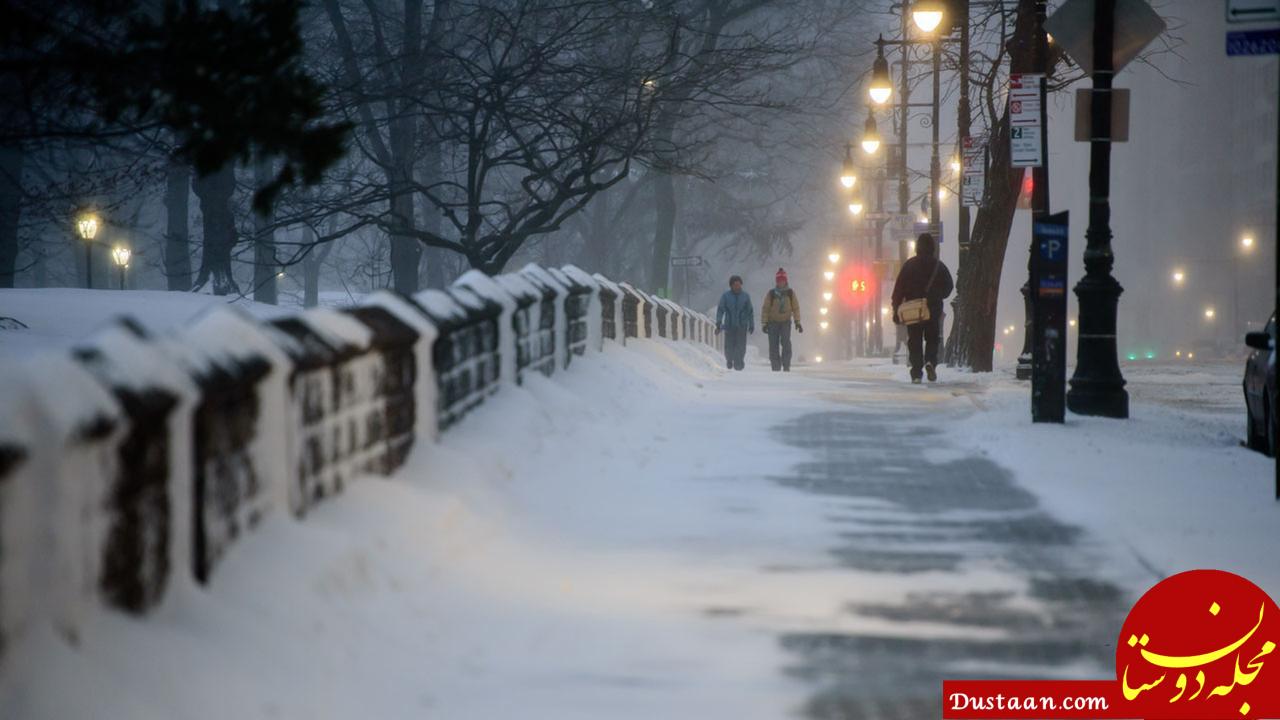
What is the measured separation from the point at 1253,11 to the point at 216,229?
2655cm

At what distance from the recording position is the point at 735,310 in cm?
3038

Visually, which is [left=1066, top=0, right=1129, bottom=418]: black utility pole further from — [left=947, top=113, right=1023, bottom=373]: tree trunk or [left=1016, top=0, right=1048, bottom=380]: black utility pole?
[left=947, top=113, right=1023, bottom=373]: tree trunk

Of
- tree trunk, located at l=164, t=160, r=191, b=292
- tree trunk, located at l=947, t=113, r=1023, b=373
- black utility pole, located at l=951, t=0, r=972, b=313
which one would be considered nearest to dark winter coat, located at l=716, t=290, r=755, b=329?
black utility pole, located at l=951, t=0, r=972, b=313

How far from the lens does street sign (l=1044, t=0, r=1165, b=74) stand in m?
13.7

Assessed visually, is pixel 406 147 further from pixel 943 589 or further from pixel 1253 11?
pixel 943 589

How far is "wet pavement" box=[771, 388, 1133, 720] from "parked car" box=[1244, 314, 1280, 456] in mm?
1914

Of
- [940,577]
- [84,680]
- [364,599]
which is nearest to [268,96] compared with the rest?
[364,599]

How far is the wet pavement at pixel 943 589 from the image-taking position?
19.3ft

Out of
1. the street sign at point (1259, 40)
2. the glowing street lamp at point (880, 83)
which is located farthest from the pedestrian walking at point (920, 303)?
the street sign at point (1259, 40)

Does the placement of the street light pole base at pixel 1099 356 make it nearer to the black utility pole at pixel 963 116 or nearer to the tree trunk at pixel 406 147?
the tree trunk at pixel 406 147

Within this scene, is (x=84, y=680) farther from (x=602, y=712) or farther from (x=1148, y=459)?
(x=1148, y=459)

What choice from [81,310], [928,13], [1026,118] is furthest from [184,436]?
[81,310]

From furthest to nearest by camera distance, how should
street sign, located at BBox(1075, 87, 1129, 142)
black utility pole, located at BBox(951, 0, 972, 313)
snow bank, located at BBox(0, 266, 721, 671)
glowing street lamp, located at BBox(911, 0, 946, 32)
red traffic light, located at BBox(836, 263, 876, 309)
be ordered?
red traffic light, located at BBox(836, 263, 876, 309) < black utility pole, located at BBox(951, 0, 972, 313) < glowing street lamp, located at BBox(911, 0, 946, 32) < street sign, located at BBox(1075, 87, 1129, 142) < snow bank, located at BBox(0, 266, 721, 671)

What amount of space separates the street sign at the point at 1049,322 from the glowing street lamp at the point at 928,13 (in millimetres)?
11576
